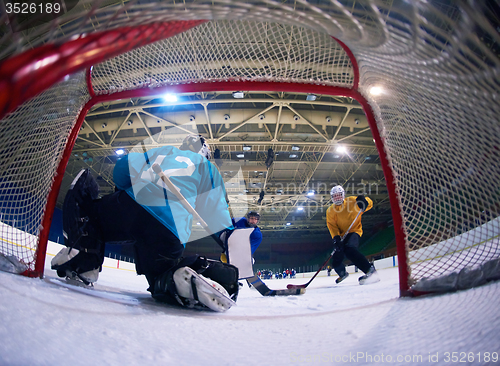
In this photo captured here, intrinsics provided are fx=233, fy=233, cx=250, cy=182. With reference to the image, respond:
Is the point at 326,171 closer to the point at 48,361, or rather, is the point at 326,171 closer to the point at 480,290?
the point at 480,290

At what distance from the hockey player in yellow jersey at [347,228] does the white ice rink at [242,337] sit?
2160 mm

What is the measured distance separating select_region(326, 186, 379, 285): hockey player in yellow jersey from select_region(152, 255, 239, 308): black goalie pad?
2193 mm

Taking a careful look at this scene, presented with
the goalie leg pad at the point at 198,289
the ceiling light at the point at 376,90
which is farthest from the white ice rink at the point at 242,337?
the ceiling light at the point at 376,90

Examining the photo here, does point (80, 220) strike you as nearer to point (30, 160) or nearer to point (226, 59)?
point (30, 160)

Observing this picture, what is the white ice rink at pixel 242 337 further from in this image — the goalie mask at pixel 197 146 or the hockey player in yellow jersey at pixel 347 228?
the hockey player in yellow jersey at pixel 347 228

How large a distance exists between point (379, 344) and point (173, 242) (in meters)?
0.90

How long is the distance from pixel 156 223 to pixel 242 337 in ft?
2.28

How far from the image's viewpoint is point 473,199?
1063mm

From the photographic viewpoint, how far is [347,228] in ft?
10.2

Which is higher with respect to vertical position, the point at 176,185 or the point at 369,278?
the point at 176,185

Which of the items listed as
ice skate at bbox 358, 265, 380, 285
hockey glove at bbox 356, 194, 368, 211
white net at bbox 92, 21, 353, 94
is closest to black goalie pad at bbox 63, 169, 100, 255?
white net at bbox 92, 21, 353, 94

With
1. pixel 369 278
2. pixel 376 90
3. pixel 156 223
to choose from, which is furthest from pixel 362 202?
pixel 156 223

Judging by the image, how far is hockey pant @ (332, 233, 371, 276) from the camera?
277 centimetres

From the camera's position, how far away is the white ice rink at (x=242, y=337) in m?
0.42
